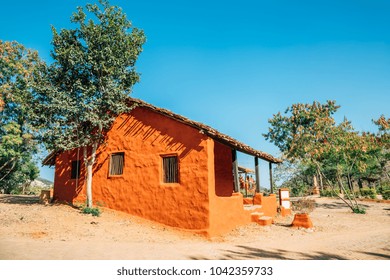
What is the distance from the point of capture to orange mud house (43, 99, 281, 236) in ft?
29.6

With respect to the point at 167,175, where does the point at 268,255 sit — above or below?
below

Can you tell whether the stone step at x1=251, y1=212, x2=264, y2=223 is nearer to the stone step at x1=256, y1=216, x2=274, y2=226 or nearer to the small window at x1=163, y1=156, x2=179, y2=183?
the stone step at x1=256, y1=216, x2=274, y2=226

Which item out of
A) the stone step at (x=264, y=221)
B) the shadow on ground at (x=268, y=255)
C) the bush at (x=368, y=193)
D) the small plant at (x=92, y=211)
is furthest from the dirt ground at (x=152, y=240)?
the bush at (x=368, y=193)

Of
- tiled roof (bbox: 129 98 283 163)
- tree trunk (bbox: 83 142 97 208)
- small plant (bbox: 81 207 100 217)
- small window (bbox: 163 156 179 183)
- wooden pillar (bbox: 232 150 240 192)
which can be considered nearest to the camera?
tiled roof (bbox: 129 98 283 163)

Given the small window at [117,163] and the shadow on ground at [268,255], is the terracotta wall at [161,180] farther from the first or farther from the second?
the shadow on ground at [268,255]

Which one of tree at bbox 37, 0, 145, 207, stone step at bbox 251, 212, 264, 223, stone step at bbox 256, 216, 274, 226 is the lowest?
stone step at bbox 256, 216, 274, 226

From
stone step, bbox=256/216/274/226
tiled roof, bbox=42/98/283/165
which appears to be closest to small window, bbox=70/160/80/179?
tiled roof, bbox=42/98/283/165

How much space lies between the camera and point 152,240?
26.0 ft

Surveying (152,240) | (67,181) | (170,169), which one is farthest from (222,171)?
(67,181)

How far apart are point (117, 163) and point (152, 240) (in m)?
4.77

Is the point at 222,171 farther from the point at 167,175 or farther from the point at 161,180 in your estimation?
the point at 161,180

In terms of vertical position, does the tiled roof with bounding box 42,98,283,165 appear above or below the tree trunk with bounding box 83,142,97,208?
above
